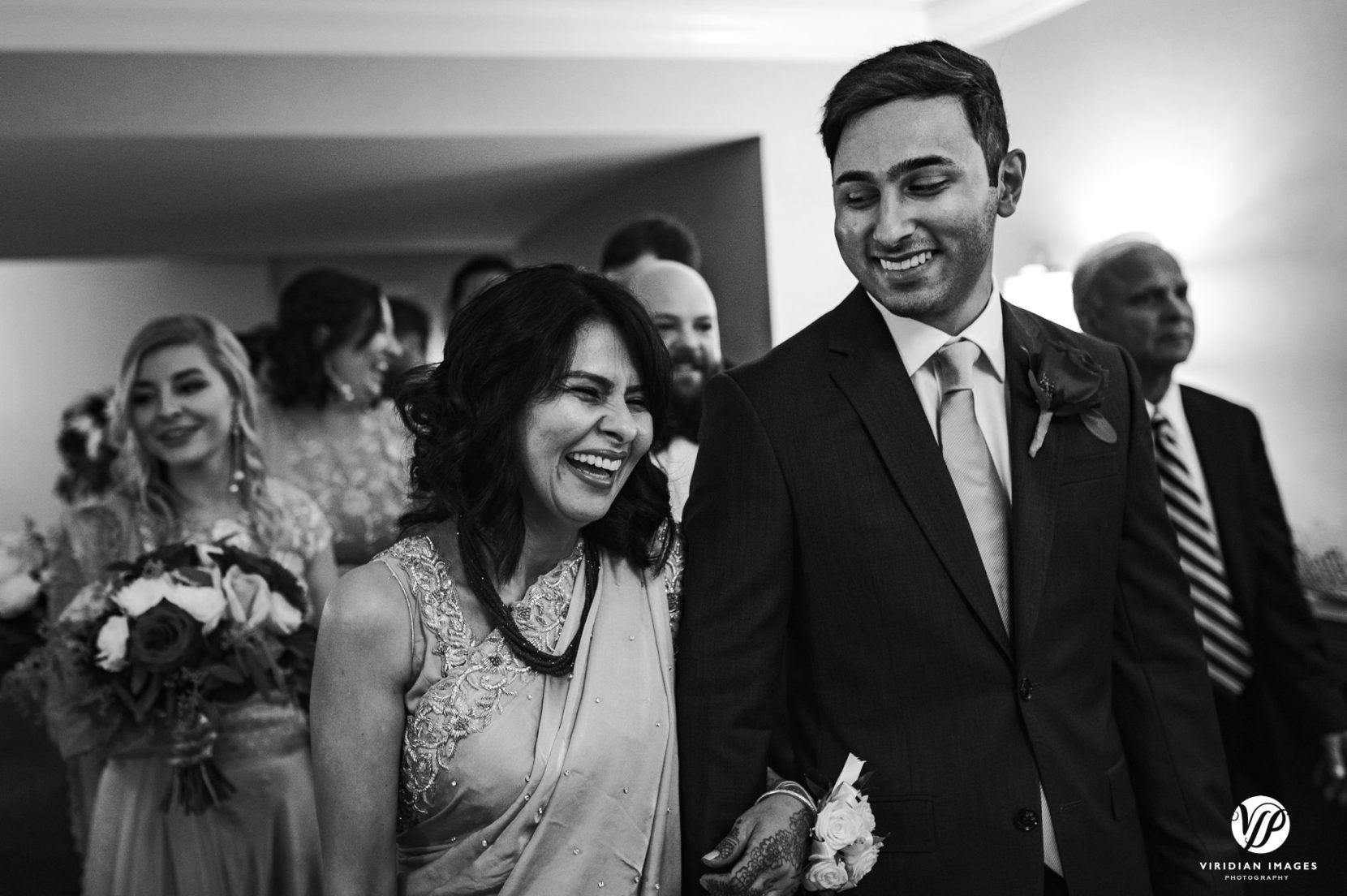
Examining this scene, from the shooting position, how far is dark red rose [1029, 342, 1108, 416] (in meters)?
1.80

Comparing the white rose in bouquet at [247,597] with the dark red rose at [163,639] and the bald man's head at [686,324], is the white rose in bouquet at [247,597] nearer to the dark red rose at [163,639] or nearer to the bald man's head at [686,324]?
the dark red rose at [163,639]

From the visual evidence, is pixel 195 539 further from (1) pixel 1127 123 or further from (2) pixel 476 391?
(1) pixel 1127 123

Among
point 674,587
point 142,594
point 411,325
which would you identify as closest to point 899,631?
point 674,587

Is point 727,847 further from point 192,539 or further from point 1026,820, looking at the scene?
point 192,539

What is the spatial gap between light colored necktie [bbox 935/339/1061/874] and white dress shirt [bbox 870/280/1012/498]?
12 millimetres

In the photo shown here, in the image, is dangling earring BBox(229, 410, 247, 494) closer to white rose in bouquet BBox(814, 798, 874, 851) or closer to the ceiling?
the ceiling

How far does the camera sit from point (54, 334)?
9969mm

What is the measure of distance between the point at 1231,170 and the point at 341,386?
9.60 feet

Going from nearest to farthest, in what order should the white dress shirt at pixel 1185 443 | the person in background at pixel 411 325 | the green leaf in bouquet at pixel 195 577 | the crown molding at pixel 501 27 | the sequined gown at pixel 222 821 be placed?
1. the green leaf in bouquet at pixel 195 577
2. the sequined gown at pixel 222 821
3. the white dress shirt at pixel 1185 443
4. the crown molding at pixel 501 27
5. the person in background at pixel 411 325

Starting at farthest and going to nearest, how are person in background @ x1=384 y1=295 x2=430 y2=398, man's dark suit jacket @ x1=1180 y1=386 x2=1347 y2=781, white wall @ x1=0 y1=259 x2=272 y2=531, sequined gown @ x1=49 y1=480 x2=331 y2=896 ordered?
white wall @ x1=0 y1=259 x2=272 y2=531 → person in background @ x1=384 y1=295 x2=430 y2=398 → man's dark suit jacket @ x1=1180 y1=386 x2=1347 y2=781 → sequined gown @ x1=49 y1=480 x2=331 y2=896

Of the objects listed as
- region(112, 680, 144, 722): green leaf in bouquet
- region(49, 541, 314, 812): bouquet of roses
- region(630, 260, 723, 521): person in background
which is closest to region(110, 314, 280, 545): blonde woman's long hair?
region(49, 541, 314, 812): bouquet of roses

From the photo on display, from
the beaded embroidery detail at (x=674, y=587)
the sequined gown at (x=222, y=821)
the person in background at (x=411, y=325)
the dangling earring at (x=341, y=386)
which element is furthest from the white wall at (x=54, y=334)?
the beaded embroidery detail at (x=674, y=587)

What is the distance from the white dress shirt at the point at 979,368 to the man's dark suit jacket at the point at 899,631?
2 cm

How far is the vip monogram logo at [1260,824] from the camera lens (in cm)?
264
